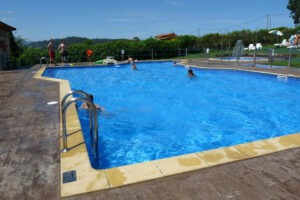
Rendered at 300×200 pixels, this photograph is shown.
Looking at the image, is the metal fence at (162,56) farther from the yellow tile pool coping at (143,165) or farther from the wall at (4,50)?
the yellow tile pool coping at (143,165)

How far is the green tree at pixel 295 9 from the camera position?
68.2m

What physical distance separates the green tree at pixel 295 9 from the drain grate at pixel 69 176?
78522 millimetres

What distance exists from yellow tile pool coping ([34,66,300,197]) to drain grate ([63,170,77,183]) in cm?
4

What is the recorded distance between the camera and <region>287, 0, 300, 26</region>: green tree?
6825 centimetres

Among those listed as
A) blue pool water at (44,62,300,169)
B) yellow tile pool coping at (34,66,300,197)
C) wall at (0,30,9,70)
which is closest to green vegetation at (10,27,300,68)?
wall at (0,30,9,70)

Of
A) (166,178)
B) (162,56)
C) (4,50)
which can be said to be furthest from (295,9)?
(166,178)

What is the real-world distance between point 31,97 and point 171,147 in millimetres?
4367

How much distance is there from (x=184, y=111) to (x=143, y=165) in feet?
19.1

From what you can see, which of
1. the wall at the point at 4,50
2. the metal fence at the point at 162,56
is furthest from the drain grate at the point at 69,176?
the metal fence at the point at 162,56

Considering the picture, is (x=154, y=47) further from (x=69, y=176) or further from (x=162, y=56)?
(x=69, y=176)

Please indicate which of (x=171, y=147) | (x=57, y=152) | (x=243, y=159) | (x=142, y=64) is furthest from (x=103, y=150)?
(x=142, y=64)

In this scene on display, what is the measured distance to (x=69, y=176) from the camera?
314 centimetres

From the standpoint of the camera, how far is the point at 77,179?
3.10 m

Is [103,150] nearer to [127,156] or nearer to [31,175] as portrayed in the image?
[127,156]
